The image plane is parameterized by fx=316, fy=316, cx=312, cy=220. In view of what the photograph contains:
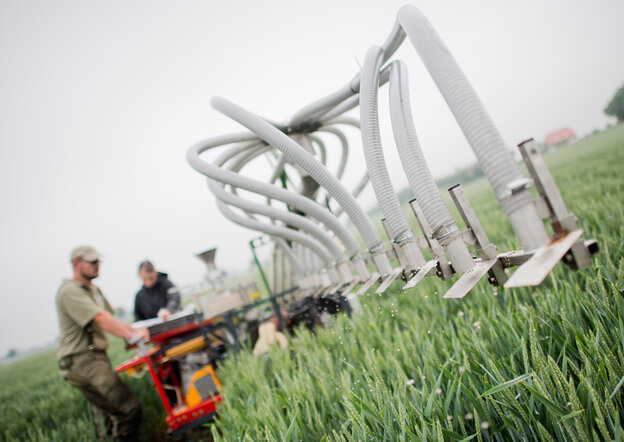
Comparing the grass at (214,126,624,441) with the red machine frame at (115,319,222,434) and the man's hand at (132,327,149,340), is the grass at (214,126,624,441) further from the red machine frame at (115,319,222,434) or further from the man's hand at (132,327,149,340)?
the man's hand at (132,327,149,340)

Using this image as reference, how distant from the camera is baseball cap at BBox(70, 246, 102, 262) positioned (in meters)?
3.08

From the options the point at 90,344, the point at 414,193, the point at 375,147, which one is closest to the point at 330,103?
the point at 375,147

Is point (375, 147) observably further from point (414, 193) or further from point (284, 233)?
point (284, 233)

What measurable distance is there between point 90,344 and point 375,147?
3.32 metres

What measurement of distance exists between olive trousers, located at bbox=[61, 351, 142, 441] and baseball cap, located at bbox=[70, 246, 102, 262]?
909mm

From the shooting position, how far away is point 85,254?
310 centimetres

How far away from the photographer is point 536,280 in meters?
0.72

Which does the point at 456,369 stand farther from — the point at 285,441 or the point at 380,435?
the point at 285,441

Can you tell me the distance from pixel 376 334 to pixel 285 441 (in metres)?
1.17

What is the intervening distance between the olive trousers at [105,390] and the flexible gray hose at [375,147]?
3.16 metres

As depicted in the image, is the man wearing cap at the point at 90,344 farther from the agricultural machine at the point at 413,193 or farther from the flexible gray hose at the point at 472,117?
the flexible gray hose at the point at 472,117

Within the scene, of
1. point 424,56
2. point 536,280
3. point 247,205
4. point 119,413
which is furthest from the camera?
→ point 119,413

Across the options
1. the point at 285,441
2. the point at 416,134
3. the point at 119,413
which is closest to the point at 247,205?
the point at 416,134

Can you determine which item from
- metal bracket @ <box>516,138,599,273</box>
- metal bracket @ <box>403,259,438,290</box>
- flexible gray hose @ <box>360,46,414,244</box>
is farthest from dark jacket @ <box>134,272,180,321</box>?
metal bracket @ <box>516,138,599,273</box>
